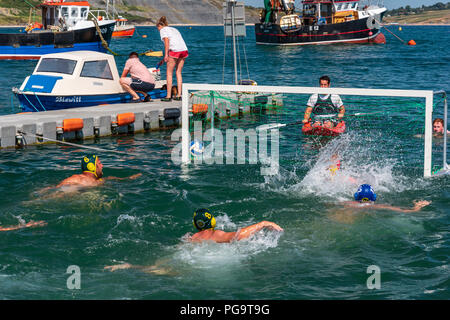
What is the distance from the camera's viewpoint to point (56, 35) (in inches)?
1693

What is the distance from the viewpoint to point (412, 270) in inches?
317

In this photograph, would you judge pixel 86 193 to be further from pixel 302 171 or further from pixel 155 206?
pixel 302 171

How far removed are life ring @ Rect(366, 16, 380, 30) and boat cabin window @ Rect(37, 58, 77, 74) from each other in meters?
50.9

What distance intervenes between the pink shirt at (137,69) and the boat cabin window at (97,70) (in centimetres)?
69

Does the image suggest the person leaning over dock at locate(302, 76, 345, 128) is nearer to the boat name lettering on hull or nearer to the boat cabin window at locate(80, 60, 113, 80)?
the boat cabin window at locate(80, 60, 113, 80)

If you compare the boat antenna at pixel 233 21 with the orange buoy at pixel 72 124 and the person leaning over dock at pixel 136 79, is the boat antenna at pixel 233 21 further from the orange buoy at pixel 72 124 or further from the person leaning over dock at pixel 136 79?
the orange buoy at pixel 72 124

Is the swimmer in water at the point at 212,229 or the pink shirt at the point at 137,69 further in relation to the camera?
the pink shirt at the point at 137,69

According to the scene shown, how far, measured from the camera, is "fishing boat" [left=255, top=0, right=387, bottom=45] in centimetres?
6375

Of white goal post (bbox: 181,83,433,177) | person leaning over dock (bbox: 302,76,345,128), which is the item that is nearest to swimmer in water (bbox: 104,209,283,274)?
white goal post (bbox: 181,83,433,177)

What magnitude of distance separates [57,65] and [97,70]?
→ 125 centimetres

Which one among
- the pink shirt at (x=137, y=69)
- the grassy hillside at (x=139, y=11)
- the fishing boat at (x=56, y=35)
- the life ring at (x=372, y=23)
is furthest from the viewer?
the grassy hillside at (x=139, y=11)

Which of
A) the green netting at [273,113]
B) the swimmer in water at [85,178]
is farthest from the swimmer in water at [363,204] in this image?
the green netting at [273,113]

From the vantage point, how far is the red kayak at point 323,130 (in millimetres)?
15156

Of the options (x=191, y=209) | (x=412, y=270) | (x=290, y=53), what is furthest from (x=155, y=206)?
(x=290, y=53)
